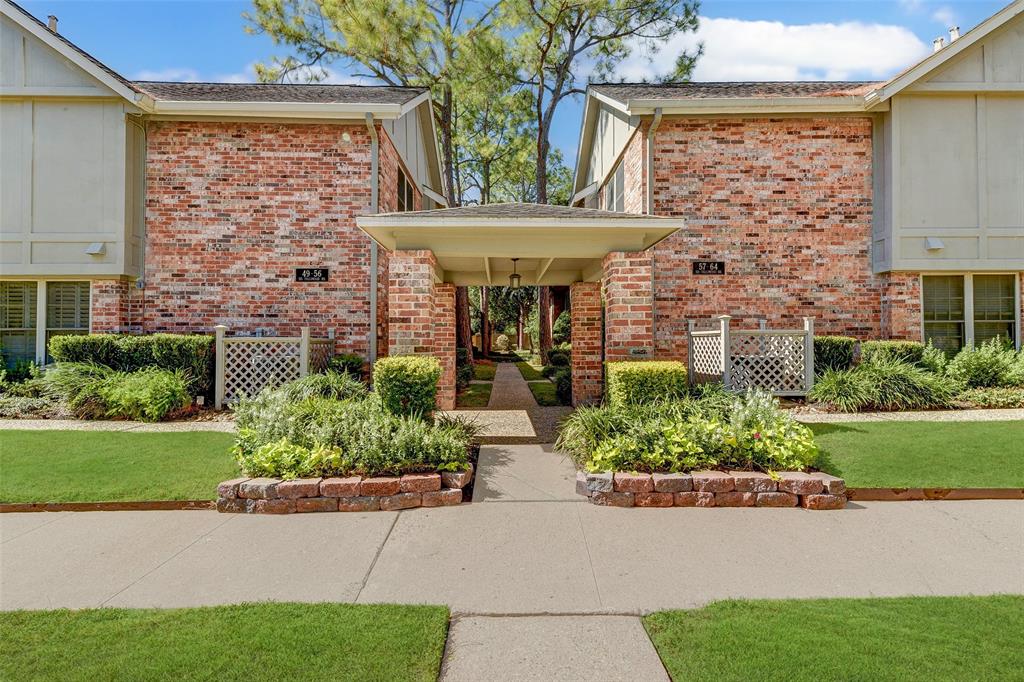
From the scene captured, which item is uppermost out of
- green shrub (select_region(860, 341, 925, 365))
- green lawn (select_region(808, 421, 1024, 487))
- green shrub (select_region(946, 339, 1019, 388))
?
green shrub (select_region(860, 341, 925, 365))

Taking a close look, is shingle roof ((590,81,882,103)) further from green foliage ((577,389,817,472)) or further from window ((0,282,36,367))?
window ((0,282,36,367))

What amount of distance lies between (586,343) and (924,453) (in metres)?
5.32

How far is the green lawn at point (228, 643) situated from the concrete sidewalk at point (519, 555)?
192 mm

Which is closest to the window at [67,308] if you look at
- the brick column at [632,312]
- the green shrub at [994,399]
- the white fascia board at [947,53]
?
the brick column at [632,312]

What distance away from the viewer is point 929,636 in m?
2.49

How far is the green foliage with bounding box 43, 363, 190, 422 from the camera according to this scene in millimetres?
7266

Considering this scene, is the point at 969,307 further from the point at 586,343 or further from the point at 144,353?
the point at 144,353

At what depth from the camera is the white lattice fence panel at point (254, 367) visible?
27.1ft

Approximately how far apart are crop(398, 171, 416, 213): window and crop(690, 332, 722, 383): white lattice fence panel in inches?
265

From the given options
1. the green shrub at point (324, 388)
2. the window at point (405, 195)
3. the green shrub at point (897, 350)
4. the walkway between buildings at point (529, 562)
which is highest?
the window at point (405, 195)

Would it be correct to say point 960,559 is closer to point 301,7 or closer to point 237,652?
point 237,652

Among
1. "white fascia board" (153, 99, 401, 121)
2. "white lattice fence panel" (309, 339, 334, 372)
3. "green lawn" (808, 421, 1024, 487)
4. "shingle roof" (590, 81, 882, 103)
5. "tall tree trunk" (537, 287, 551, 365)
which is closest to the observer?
"green lawn" (808, 421, 1024, 487)

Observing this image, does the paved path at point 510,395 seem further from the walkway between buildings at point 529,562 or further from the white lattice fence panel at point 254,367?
the walkway between buildings at point 529,562

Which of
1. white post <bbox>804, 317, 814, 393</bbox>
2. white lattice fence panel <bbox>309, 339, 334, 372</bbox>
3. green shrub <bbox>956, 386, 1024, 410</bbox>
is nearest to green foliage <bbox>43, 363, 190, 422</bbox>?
white lattice fence panel <bbox>309, 339, 334, 372</bbox>
